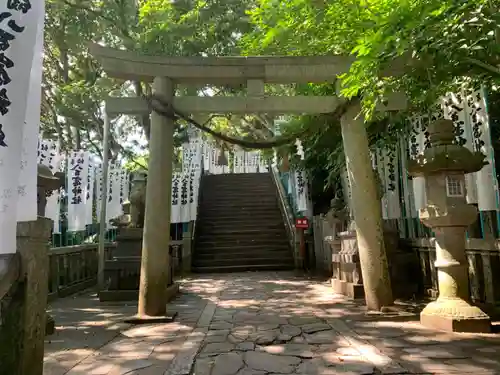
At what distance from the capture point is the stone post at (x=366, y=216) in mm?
6269

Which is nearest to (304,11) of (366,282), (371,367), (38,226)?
(366,282)

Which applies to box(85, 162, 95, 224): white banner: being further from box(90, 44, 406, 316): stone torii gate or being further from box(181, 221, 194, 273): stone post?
box(90, 44, 406, 316): stone torii gate

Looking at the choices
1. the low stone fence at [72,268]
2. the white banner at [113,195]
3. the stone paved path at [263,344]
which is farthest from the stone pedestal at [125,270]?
the white banner at [113,195]

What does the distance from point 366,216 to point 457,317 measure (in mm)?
1927

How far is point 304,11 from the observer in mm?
7590

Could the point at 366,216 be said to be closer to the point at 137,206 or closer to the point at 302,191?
the point at 137,206

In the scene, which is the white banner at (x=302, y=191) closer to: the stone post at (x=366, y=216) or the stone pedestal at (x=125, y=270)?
the stone pedestal at (x=125, y=270)

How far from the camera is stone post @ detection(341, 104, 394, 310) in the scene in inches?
247

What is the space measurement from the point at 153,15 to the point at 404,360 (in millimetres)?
11273

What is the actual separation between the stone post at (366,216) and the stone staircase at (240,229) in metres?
7.79

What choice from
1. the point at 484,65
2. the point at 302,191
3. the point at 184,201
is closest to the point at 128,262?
the point at 184,201

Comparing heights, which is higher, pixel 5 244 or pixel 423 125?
pixel 423 125

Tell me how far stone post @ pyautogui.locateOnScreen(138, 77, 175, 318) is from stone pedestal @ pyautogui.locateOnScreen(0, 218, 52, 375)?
389 centimetres

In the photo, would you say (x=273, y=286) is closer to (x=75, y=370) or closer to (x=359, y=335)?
(x=359, y=335)
